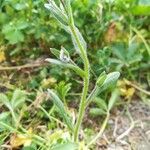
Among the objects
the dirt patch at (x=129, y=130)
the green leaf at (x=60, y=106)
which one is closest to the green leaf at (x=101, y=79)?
the green leaf at (x=60, y=106)

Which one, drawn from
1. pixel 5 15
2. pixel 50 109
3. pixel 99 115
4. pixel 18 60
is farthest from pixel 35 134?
pixel 5 15

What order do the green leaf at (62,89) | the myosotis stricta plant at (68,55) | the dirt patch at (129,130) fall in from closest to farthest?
the myosotis stricta plant at (68,55) < the green leaf at (62,89) < the dirt patch at (129,130)

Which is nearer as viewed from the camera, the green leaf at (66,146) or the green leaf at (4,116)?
the green leaf at (66,146)

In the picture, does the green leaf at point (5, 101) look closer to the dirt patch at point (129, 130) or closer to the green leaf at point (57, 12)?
the dirt patch at point (129, 130)

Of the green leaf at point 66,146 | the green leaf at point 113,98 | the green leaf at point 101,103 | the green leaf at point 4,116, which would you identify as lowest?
the green leaf at point 113,98

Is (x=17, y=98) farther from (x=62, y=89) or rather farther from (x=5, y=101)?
(x=62, y=89)

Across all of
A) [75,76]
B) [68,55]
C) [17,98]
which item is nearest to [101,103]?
[75,76]

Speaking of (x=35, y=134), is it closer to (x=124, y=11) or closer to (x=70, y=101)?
(x=70, y=101)

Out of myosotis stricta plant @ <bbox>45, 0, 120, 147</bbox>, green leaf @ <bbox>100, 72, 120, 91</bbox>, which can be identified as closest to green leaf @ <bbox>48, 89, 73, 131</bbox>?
myosotis stricta plant @ <bbox>45, 0, 120, 147</bbox>
